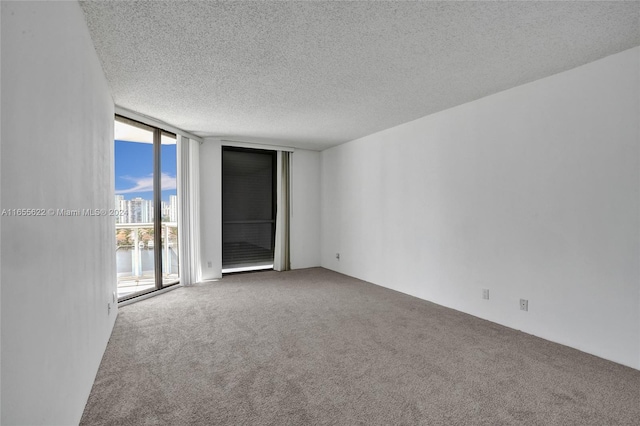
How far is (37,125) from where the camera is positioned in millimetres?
1339

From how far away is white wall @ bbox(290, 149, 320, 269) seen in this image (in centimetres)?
661

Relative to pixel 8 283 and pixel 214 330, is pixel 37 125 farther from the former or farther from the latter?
pixel 214 330

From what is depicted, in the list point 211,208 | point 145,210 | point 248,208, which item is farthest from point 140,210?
point 248,208

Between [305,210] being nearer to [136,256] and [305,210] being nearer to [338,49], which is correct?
[136,256]

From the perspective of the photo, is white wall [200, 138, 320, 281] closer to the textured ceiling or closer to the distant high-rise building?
the distant high-rise building

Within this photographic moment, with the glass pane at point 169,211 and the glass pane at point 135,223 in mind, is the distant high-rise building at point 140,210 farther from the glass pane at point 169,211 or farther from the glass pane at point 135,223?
the glass pane at point 169,211

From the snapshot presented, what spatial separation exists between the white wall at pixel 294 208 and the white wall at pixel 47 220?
328 centimetres

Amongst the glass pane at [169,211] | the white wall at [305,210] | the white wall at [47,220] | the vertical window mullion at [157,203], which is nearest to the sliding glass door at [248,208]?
the white wall at [305,210]

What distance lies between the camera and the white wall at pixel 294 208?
18.8 feet

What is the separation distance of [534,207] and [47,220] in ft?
12.3

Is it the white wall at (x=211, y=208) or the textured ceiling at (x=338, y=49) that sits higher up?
the textured ceiling at (x=338, y=49)

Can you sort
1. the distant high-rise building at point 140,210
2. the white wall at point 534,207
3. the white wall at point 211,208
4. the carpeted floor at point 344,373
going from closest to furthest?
the carpeted floor at point 344,373 → the white wall at point 534,207 → the distant high-rise building at point 140,210 → the white wall at point 211,208

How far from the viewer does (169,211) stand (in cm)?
521

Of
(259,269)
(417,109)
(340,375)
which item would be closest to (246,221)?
(259,269)
